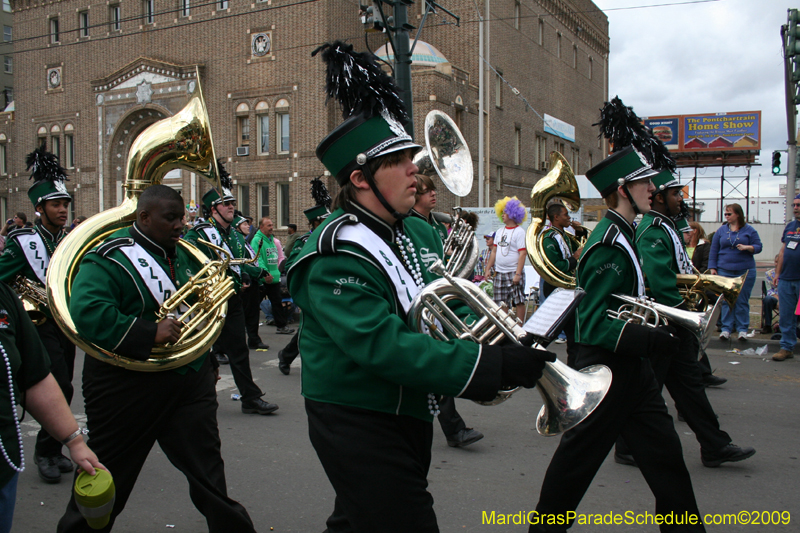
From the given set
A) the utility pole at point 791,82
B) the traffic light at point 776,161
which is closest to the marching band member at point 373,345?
the utility pole at point 791,82

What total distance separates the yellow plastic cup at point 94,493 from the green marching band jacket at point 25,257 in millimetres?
2953

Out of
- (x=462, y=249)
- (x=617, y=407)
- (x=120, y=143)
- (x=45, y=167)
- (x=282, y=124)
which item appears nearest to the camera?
(x=617, y=407)

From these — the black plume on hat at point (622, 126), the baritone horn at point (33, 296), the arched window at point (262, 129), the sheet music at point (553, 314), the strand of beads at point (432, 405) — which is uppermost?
the arched window at point (262, 129)

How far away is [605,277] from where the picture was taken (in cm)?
344

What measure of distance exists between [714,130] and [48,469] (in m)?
52.7

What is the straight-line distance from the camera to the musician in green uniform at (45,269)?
458cm

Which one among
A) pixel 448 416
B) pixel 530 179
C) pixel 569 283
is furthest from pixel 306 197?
pixel 448 416

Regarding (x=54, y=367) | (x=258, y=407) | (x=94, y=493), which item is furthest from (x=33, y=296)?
(x=94, y=493)

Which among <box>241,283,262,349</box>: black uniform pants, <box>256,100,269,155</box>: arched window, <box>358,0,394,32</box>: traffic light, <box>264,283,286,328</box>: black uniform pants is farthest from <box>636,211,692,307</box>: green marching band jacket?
<box>256,100,269,155</box>: arched window

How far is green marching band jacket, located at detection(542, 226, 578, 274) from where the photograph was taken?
7.50 meters

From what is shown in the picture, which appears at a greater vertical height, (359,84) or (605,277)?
(359,84)

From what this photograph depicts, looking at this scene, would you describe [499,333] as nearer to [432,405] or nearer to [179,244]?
[432,405]

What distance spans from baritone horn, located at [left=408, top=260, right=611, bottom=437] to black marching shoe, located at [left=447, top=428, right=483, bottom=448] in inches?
115

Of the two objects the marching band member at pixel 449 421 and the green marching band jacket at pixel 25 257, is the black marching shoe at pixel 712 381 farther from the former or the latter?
the green marching band jacket at pixel 25 257
